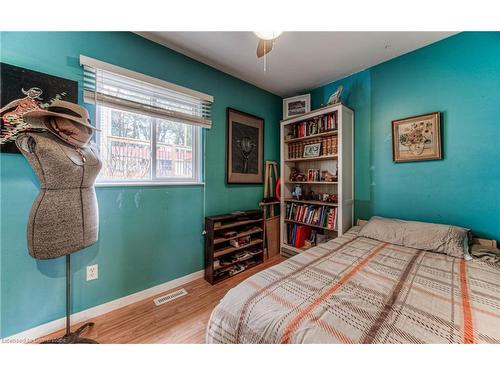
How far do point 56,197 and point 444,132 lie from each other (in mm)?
3140

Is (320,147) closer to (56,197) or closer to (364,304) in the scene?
(364,304)

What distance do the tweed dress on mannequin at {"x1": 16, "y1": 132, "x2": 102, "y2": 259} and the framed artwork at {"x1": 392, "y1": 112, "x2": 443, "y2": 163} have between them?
2.83 meters

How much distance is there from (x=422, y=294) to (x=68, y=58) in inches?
110

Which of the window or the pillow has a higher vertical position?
the window

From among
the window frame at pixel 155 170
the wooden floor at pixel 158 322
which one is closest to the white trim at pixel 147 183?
the window frame at pixel 155 170

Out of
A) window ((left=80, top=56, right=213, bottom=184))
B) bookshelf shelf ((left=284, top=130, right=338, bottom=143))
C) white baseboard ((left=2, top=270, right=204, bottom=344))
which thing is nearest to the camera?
white baseboard ((left=2, top=270, right=204, bottom=344))

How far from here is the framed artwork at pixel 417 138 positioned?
1.74 m

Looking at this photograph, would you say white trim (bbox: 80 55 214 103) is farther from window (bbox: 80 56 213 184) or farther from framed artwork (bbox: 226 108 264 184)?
framed artwork (bbox: 226 108 264 184)

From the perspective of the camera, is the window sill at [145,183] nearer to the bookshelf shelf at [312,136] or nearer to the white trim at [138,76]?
the white trim at [138,76]

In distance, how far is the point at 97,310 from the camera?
1480 millimetres

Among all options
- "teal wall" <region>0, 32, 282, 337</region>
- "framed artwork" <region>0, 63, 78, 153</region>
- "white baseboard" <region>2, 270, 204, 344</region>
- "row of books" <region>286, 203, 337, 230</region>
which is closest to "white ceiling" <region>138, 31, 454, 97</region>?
"teal wall" <region>0, 32, 282, 337</region>

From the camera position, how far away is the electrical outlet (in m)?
1.45

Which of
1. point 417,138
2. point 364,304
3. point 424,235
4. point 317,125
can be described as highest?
point 317,125

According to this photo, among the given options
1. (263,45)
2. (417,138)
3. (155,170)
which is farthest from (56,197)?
(417,138)
